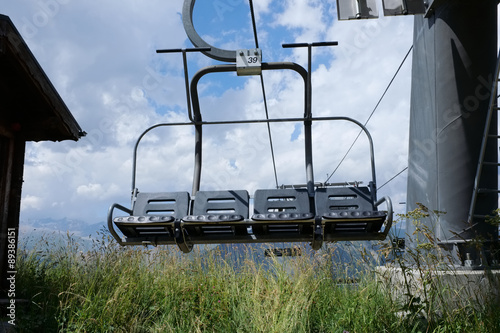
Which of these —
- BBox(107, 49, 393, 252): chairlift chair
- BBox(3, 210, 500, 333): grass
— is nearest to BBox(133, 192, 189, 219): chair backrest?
BBox(107, 49, 393, 252): chairlift chair

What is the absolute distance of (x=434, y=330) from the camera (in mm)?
3506

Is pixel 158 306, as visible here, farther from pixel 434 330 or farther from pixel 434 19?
pixel 434 19

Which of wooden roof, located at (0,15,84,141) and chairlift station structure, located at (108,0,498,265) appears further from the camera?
wooden roof, located at (0,15,84,141)

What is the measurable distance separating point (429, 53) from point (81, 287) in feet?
14.6

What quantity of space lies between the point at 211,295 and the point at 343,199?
241cm

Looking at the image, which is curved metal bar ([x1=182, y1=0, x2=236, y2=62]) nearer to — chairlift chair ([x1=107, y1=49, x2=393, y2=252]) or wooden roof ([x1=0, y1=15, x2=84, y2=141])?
chairlift chair ([x1=107, y1=49, x2=393, y2=252])

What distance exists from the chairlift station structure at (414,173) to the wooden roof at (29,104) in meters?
1.68

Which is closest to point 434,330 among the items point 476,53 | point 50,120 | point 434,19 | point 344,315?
point 344,315

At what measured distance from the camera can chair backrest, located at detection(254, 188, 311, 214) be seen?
137 inches

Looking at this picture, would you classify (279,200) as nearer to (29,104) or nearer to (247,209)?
(247,209)

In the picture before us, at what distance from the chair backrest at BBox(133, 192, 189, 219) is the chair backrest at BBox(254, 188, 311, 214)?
1.82 ft

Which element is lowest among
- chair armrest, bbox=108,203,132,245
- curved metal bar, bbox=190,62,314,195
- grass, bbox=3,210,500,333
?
grass, bbox=3,210,500,333

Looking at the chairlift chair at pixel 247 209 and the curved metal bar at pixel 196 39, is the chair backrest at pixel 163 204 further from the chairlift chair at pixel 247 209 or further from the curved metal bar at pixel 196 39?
the curved metal bar at pixel 196 39

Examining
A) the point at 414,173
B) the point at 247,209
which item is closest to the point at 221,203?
the point at 247,209
